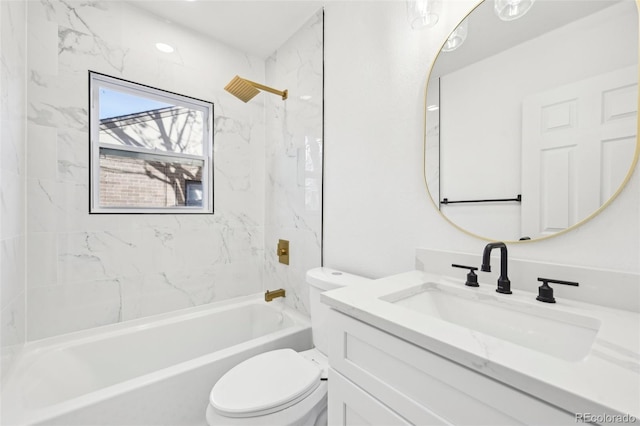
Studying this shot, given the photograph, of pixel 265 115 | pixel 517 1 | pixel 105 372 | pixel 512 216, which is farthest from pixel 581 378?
pixel 265 115

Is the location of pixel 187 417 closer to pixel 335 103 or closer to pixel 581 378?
pixel 581 378

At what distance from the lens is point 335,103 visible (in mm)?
1626

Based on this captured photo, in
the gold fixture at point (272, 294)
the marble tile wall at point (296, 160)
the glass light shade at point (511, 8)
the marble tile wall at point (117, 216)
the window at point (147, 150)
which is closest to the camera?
the glass light shade at point (511, 8)

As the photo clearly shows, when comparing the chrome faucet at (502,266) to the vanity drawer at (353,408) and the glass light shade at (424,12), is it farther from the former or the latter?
the glass light shade at (424,12)

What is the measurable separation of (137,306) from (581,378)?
2082mm

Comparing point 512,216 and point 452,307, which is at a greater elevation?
point 512,216

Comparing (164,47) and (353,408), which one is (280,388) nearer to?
(353,408)

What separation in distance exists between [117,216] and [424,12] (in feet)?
6.42

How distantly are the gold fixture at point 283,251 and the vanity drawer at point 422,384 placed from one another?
1228 millimetres

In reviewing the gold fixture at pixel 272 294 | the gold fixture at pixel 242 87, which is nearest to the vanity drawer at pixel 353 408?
the gold fixture at pixel 272 294

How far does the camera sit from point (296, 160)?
6.38 ft

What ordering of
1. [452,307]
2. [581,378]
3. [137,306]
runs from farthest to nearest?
[137,306], [452,307], [581,378]

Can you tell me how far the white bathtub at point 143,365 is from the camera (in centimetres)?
107

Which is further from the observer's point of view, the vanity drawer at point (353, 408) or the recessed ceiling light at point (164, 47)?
the recessed ceiling light at point (164, 47)
